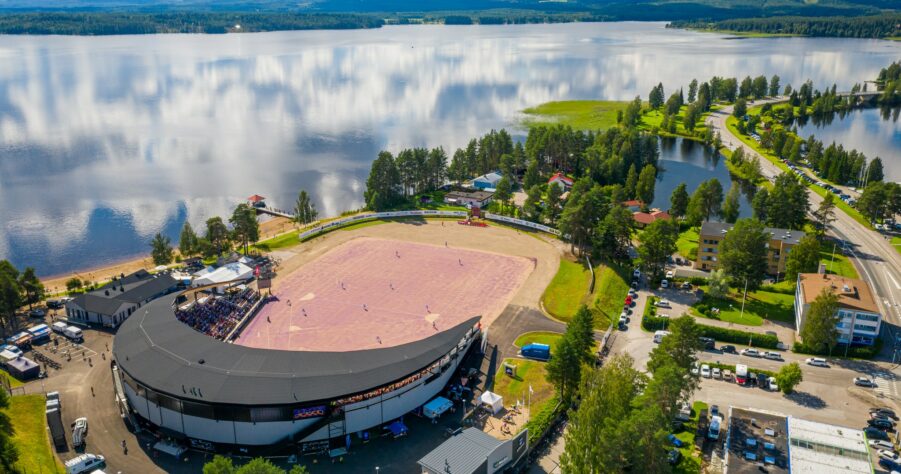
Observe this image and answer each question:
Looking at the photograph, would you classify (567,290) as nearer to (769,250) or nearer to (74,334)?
(769,250)

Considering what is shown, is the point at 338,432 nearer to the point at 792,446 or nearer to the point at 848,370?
the point at 792,446

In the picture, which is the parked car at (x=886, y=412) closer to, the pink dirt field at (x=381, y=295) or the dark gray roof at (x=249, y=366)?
the pink dirt field at (x=381, y=295)

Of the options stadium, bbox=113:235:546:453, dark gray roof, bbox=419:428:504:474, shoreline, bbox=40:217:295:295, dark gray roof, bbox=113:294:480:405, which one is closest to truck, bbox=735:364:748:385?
stadium, bbox=113:235:546:453

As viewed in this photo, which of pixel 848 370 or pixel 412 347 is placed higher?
pixel 412 347

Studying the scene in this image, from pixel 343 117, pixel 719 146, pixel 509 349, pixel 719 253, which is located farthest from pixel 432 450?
pixel 343 117

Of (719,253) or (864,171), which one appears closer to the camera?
(719,253)

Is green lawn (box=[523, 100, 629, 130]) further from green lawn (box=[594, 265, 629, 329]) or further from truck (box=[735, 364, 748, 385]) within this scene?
truck (box=[735, 364, 748, 385])

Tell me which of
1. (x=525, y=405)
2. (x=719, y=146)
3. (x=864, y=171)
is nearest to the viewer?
(x=525, y=405)

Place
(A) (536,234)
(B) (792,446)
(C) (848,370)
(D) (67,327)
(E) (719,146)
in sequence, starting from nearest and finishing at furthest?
(B) (792,446) → (C) (848,370) → (D) (67,327) → (A) (536,234) → (E) (719,146)
